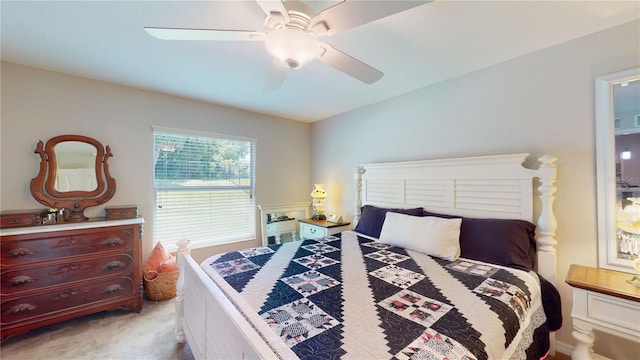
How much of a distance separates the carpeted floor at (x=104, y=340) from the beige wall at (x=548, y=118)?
9.57 feet

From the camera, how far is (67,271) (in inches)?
83.7

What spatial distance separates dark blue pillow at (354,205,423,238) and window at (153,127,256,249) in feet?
5.62

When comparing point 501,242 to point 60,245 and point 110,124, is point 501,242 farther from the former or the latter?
point 110,124

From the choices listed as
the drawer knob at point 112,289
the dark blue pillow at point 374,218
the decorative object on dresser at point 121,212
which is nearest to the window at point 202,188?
the decorative object on dresser at point 121,212

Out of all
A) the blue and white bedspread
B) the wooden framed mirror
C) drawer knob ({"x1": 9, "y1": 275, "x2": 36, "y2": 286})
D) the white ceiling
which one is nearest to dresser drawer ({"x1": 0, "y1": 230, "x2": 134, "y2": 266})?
drawer knob ({"x1": 9, "y1": 275, "x2": 36, "y2": 286})

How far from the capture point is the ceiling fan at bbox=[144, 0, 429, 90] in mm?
1096

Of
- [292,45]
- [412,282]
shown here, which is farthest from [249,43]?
[412,282]

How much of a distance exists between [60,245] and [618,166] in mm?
4327

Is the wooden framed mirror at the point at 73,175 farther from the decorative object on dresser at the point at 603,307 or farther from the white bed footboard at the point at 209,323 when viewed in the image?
the decorative object on dresser at the point at 603,307

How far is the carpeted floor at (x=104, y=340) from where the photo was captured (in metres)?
1.82

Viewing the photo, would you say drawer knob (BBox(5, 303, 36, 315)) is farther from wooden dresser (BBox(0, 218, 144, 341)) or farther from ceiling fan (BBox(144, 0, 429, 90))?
ceiling fan (BBox(144, 0, 429, 90))

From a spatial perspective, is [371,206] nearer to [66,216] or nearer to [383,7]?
[383,7]

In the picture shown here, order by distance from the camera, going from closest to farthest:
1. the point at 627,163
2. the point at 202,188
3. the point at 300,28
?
the point at 300,28, the point at 627,163, the point at 202,188

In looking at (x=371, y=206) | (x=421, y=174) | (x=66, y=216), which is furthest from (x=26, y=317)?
(x=421, y=174)
